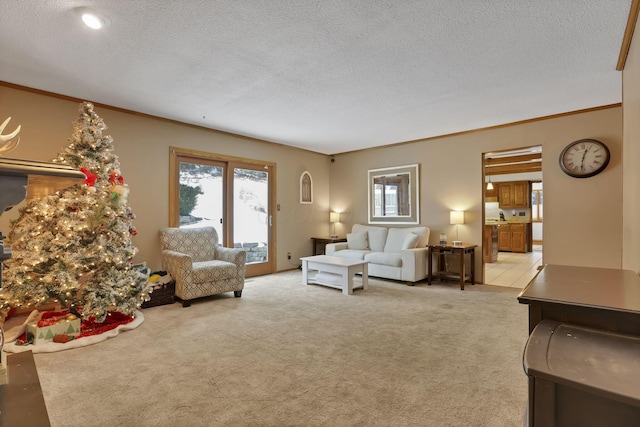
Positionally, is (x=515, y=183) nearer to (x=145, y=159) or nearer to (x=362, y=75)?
(x=362, y=75)

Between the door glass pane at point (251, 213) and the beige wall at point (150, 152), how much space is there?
0.29 metres

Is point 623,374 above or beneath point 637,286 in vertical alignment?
beneath

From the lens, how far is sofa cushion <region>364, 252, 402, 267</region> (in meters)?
5.26

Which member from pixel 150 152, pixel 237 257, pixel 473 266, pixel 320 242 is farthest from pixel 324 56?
pixel 320 242

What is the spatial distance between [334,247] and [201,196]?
99.5 inches

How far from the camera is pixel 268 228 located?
612 centimetres

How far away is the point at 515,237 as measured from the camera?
31.4 feet

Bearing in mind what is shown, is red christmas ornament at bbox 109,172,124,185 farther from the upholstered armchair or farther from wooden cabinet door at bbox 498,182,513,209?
wooden cabinet door at bbox 498,182,513,209

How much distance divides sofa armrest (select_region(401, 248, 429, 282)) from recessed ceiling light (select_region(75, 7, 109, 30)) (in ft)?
14.8

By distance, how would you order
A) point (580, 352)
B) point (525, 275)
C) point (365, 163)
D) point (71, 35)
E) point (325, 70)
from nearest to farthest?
point (580, 352)
point (71, 35)
point (325, 70)
point (525, 275)
point (365, 163)

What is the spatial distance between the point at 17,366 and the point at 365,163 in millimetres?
6250

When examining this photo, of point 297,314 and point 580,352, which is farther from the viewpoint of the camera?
point 297,314

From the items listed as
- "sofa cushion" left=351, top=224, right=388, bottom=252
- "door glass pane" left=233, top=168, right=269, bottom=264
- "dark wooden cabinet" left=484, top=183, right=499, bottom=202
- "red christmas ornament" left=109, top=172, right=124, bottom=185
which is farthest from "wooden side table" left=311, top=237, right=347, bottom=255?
"dark wooden cabinet" left=484, top=183, right=499, bottom=202

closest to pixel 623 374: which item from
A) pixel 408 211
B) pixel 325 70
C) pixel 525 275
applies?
pixel 325 70
